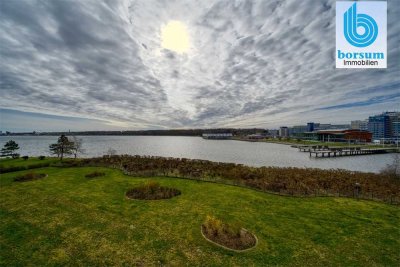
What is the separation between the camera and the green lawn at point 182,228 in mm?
8883

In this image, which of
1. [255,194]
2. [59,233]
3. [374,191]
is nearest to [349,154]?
[374,191]

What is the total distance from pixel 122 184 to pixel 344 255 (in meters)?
17.7

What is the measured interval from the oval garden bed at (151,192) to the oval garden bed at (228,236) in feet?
19.6

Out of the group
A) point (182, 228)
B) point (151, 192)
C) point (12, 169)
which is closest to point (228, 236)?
point (182, 228)

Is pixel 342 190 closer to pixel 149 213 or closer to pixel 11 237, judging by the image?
pixel 149 213

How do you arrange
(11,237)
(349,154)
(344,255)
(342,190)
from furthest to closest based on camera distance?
(349,154) → (342,190) → (11,237) → (344,255)

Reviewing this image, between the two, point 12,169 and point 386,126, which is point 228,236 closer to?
point 12,169

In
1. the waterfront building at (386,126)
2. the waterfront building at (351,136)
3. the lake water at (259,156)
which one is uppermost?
the waterfront building at (386,126)

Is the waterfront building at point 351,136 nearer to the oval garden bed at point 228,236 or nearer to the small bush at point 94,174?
the small bush at point 94,174

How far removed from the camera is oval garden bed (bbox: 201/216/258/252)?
9688 millimetres

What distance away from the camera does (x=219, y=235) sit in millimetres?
10422

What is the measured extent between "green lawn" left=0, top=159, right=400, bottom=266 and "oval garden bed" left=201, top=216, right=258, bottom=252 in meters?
0.35

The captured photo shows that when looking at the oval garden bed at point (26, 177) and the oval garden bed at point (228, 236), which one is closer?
the oval garden bed at point (228, 236)

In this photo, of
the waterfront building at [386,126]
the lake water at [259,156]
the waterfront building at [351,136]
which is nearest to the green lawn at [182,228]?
the lake water at [259,156]
